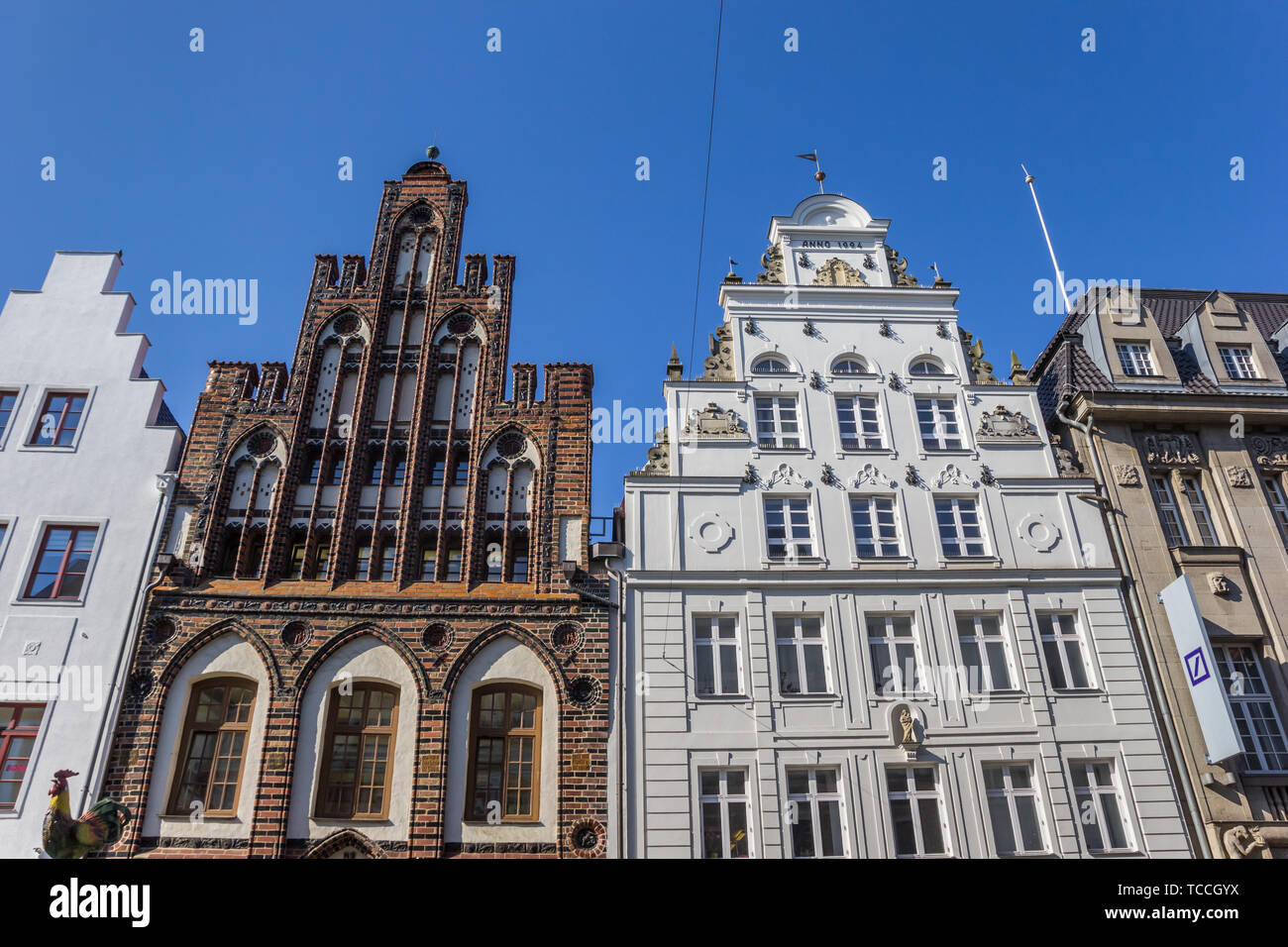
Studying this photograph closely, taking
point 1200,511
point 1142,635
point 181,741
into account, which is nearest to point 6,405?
point 181,741

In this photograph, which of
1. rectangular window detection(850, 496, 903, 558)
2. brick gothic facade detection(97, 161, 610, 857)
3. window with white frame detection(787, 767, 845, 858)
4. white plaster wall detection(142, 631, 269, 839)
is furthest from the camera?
rectangular window detection(850, 496, 903, 558)

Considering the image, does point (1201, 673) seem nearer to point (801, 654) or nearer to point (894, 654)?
point (894, 654)

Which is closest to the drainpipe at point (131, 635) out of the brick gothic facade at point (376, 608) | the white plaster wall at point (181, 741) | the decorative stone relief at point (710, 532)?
the brick gothic facade at point (376, 608)

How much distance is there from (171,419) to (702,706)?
1388cm

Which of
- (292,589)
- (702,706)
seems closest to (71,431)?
(292,589)

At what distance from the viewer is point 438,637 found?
18391 millimetres

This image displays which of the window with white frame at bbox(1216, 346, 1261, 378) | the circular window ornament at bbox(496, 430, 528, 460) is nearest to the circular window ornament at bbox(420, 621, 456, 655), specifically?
the circular window ornament at bbox(496, 430, 528, 460)

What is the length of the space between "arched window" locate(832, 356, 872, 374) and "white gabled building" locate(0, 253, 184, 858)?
15.4 metres

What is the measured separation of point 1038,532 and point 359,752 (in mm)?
15107

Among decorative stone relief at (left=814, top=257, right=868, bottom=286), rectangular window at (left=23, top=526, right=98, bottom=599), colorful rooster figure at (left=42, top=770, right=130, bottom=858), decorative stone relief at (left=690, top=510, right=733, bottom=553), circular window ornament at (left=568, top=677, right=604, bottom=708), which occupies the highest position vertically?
decorative stone relief at (left=814, top=257, right=868, bottom=286)

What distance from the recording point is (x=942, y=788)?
17.6 meters

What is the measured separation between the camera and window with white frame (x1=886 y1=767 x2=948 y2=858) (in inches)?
677

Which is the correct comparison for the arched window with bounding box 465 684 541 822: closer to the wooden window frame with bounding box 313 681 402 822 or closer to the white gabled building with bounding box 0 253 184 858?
the wooden window frame with bounding box 313 681 402 822
